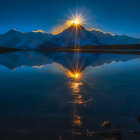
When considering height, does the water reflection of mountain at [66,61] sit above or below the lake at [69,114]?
above

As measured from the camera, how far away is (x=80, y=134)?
7.56 m

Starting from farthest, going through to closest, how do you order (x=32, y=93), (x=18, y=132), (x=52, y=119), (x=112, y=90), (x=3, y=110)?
(x=112, y=90) → (x=32, y=93) → (x=3, y=110) → (x=52, y=119) → (x=18, y=132)

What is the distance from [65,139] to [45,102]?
471cm

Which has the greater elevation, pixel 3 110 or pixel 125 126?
pixel 3 110

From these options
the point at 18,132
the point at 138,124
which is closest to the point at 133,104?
the point at 138,124

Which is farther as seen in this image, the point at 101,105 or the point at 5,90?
the point at 5,90

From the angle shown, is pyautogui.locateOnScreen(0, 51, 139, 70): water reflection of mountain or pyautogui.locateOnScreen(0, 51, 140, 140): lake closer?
pyautogui.locateOnScreen(0, 51, 140, 140): lake

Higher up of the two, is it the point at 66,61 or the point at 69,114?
the point at 66,61

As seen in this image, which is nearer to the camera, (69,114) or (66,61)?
(69,114)

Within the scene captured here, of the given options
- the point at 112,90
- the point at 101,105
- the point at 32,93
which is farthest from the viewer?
the point at 112,90

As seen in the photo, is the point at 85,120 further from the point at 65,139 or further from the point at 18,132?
the point at 18,132

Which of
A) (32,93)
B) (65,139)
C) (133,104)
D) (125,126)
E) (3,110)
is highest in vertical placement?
(32,93)

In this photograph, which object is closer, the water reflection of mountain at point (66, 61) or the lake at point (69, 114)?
the lake at point (69, 114)

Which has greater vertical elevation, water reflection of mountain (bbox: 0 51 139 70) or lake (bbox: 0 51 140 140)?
water reflection of mountain (bbox: 0 51 139 70)
